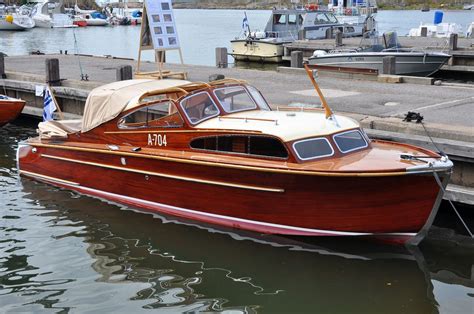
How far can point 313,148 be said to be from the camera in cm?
1042

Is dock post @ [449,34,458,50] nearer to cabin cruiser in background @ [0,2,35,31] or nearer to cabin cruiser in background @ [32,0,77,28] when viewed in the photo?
cabin cruiser in background @ [0,2,35,31]

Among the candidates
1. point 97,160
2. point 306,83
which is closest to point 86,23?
point 306,83

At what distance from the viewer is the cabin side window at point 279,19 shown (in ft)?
145

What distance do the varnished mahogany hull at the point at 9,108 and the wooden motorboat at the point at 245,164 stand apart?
20.1ft

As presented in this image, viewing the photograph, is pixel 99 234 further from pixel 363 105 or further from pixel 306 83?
pixel 306 83

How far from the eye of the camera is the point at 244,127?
10852mm

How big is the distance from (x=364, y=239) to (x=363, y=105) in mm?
6541

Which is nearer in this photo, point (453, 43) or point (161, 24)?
point (161, 24)

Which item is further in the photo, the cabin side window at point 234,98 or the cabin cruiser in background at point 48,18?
the cabin cruiser in background at point 48,18

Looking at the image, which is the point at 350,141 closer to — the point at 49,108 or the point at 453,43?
the point at 49,108

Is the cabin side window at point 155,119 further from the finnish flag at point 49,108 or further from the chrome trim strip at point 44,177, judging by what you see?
the finnish flag at point 49,108

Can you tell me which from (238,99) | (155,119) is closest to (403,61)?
(238,99)

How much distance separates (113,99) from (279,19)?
1310 inches

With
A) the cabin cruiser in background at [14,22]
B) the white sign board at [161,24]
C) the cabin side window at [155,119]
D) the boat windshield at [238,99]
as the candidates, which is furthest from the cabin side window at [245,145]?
the cabin cruiser in background at [14,22]
